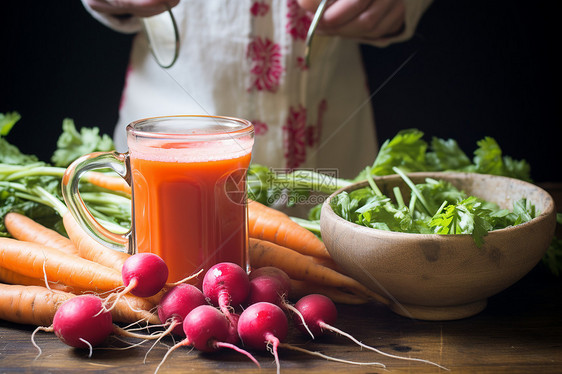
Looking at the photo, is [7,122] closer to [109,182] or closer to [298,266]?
[109,182]

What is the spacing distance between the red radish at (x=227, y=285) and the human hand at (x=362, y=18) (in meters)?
0.75

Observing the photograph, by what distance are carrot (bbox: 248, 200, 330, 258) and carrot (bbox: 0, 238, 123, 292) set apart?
324 mm

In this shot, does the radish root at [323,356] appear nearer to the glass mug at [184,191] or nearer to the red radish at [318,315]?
the red radish at [318,315]

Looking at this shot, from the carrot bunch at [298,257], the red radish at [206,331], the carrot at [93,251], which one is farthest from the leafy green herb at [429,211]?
the carrot at [93,251]

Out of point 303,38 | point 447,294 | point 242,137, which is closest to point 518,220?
point 447,294

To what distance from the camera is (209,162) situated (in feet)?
3.11

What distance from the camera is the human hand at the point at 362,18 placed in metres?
1.40

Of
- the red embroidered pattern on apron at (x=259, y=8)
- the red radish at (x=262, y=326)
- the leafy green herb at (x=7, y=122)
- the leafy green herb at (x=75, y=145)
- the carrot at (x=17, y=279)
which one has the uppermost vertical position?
the red embroidered pattern on apron at (x=259, y=8)

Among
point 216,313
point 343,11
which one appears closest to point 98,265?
point 216,313

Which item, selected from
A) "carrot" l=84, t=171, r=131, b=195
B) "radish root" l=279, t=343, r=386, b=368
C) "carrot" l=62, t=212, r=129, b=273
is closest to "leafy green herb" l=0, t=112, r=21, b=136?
"carrot" l=84, t=171, r=131, b=195

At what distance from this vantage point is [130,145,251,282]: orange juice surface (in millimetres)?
952

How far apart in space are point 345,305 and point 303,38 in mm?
911

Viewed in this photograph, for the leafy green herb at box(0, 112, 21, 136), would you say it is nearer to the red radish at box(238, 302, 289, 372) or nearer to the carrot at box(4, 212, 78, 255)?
the carrot at box(4, 212, 78, 255)

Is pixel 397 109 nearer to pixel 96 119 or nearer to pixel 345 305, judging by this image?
pixel 96 119
